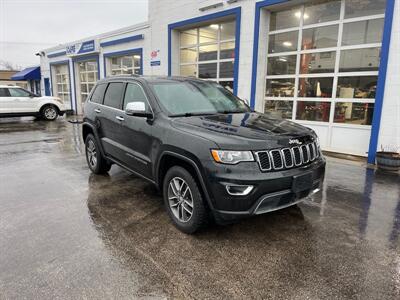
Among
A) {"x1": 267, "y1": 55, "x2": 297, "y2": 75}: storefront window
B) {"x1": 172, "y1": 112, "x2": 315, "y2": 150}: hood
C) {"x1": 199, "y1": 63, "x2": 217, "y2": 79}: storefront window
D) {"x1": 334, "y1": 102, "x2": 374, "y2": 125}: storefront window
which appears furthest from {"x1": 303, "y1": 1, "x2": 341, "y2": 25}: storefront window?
{"x1": 172, "y1": 112, "x2": 315, "y2": 150}: hood

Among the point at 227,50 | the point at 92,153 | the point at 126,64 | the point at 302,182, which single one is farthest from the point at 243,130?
the point at 126,64

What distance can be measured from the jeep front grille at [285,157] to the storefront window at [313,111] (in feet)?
16.7

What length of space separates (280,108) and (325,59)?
1.86 metres

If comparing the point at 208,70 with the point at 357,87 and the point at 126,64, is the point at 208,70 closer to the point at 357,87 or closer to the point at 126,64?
the point at 357,87

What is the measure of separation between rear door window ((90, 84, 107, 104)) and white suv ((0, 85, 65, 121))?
1107 cm

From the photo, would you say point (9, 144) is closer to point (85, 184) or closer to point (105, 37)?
point (85, 184)

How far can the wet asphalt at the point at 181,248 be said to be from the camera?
7.98ft

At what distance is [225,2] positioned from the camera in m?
9.20

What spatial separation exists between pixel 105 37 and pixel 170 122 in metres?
13.7

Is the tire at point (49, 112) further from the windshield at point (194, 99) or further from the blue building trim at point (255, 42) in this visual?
the windshield at point (194, 99)

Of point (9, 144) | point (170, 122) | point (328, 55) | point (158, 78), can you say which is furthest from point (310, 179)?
point (9, 144)

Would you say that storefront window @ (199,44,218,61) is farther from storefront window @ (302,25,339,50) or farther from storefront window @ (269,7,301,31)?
storefront window @ (302,25,339,50)

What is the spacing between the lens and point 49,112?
1525 cm

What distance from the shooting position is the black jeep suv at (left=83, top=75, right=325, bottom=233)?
2814 mm
